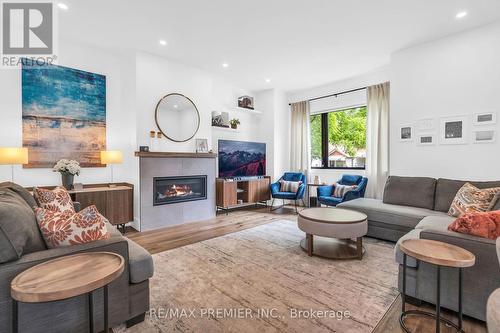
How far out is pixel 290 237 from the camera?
140 inches

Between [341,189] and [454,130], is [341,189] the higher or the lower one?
the lower one

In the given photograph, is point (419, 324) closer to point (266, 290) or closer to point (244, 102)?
point (266, 290)

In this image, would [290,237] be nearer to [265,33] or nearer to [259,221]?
[259,221]

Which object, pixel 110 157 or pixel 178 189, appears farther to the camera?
pixel 178 189

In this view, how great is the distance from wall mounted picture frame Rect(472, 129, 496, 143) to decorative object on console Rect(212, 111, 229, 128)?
4267 millimetres

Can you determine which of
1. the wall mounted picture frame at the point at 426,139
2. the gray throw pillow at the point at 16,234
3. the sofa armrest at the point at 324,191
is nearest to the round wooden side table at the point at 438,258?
the gray throw pillow at the point at 16,234

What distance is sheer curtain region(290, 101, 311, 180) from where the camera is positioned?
19.6ft

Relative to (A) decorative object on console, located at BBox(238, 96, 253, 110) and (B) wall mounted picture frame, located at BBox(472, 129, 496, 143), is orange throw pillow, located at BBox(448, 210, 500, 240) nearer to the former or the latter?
(B) wall mounted picture frame, located at BBox(472, 129, 496, 143)

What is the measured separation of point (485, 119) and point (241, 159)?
4.10 m

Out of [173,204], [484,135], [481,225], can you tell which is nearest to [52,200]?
[173,204]

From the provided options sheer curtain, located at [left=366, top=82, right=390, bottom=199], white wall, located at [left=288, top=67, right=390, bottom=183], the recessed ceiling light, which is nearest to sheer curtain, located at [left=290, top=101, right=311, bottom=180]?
white wall, located at [left=288, top=67, right=390, bottom=183]

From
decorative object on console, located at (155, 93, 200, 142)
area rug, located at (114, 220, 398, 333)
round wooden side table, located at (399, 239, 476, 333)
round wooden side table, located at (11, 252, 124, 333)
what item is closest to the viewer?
round wooden side table, located at (11, 252, 124, 333)

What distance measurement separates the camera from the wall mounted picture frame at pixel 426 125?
368 cm

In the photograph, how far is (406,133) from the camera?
12.9ft
